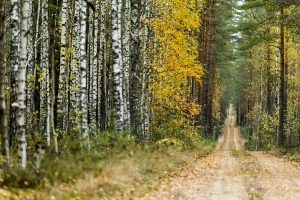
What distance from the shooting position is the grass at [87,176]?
7.73m

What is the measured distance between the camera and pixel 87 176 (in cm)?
848

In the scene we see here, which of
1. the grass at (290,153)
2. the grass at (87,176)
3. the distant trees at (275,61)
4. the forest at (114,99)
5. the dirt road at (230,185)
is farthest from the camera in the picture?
the distant trees at (275,61)

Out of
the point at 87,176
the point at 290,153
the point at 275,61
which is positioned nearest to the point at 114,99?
the point at 87,176

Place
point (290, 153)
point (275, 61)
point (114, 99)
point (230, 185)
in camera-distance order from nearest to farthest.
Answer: point (230, 185) → point (114, 99) → point (290, 153) → point (275, 61)

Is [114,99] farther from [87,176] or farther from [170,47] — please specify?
[170,47]

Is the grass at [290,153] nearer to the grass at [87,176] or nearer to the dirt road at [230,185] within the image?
the dirt road at [230,185]

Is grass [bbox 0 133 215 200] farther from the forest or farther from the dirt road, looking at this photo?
the dirt road

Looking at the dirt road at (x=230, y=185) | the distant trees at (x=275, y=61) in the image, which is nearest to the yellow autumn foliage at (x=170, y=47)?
the distant trees at (x=275, y=61)

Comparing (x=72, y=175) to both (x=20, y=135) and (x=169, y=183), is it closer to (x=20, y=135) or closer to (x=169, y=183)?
(x=20, y=135)

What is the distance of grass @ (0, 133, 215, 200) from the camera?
773 cm

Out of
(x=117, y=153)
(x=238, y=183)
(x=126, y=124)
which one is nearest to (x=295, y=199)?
(x=238, y=183)

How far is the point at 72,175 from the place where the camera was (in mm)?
8516

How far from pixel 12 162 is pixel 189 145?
13.2 m

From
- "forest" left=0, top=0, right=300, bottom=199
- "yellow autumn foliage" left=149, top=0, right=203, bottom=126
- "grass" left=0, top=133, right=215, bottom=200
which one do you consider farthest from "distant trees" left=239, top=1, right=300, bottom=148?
"grass" left=0, top=133, right=215, bottom=200
